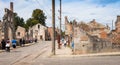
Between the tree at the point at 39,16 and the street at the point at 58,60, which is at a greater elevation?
the tree at the point at 39,16

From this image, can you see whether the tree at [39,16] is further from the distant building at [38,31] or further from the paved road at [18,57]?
the paved road at [18,57]

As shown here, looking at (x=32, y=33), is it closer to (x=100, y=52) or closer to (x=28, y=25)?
(x=28, y=25)

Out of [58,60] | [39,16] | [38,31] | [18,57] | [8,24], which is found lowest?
[58,60]

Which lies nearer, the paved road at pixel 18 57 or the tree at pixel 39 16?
the paved road at pixel 18 57

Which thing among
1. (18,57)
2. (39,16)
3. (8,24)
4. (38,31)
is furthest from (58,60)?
(39,16)

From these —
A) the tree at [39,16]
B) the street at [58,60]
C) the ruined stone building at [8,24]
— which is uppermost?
the tree at [39,16]

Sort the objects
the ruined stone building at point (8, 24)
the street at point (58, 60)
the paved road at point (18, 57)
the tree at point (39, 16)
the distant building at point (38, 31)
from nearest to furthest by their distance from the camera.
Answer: the street at point (58, 60), the paved road at point (18, 57), the ruined stone building at point (8, 24), the distant building at point (38, 31), the tree at point (39, 16)

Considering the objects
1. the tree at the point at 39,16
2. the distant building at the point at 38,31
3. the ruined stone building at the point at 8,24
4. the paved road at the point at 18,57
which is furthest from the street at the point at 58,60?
the tree at the point at 39,16

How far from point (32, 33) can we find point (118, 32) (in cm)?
10372

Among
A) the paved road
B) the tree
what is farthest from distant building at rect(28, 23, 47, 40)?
the paved road

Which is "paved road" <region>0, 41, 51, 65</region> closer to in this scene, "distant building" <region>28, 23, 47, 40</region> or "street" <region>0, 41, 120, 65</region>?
Answer: "street" <region>0, 41, 120, 65</region>

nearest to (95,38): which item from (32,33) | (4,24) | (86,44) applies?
(86,44)

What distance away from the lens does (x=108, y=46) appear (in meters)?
33.5

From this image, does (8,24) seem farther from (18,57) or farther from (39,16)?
(39,16)
